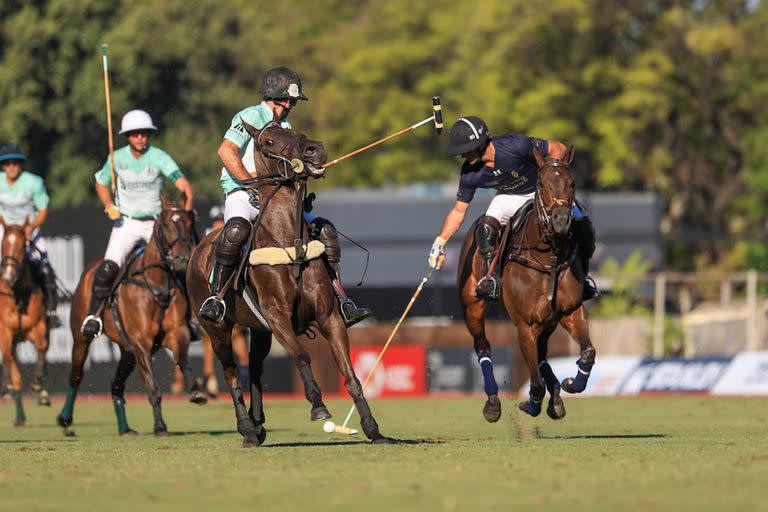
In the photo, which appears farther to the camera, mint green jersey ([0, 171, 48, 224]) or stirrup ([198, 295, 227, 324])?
mint green jersey ([0, 171, 48, 224])

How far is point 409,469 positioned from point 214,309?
3.26m

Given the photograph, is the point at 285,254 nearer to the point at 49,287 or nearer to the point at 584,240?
the point at 584,240

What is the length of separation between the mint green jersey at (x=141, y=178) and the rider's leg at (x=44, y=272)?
127 inches

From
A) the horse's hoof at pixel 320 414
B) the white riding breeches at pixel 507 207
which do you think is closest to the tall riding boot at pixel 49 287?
the white riding breeches at pixel 507 207

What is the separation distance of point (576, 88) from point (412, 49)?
11.2 meters

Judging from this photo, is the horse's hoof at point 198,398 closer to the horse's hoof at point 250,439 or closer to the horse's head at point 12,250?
the horse's hoof at point 250,439

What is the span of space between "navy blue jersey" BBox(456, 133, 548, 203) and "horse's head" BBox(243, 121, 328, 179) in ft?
7.73

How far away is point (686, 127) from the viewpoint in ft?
167

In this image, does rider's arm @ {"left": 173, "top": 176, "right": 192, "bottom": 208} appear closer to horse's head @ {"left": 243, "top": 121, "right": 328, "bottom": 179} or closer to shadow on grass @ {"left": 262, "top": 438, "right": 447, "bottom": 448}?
horse's head @ {"left": 243, "top": 121, "right": 328, "bottom": 179}

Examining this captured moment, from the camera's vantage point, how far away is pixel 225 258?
42.0 ft

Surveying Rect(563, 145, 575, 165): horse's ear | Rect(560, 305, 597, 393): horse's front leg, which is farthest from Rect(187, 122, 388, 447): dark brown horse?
Rect(563, 145, 575, 165): horse's ear

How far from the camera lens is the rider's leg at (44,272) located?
20000mm

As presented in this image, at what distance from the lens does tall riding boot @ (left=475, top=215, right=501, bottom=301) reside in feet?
47.2

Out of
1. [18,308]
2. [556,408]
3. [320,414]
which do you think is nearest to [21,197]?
[18,308]
